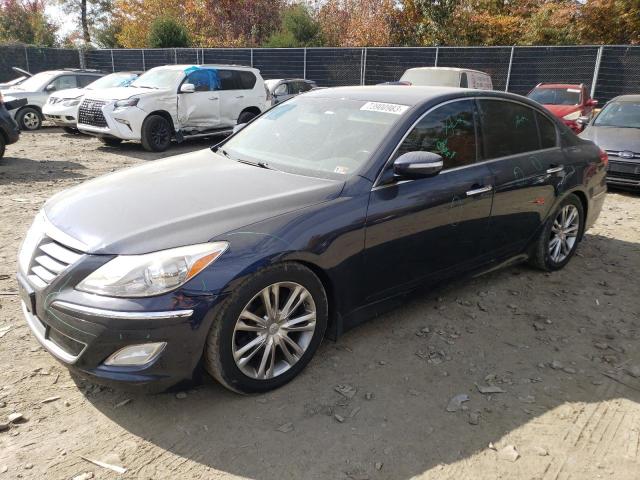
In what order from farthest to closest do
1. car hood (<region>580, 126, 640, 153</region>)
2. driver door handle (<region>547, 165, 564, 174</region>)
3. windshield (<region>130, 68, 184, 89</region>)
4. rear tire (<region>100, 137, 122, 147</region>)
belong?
rear tire (<region>100, 137, 122, 147</region>) → windshield (<region>130, 68, 184, 89</region>) → car hood (<region>580, 126, 640, 153</region>) → driver door handle (<region>547, 165, 564, 174</region>)

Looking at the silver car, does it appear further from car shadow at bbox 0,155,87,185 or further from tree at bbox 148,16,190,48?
tree at bbox 148,16,190,48

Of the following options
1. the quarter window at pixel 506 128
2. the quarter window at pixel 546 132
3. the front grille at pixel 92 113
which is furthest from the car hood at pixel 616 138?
the front grille at pixel 92 113

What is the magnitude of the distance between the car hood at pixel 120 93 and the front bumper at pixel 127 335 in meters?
8.97

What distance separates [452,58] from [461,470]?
18309 millimetres

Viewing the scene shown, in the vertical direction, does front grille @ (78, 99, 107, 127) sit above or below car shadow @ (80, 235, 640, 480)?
above

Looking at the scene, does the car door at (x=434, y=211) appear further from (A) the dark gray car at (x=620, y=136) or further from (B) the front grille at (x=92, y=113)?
(B) the front grille at (x=92, y=113)

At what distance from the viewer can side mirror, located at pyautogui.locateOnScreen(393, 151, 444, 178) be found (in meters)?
3.30

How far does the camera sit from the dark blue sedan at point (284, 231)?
2576 millimetres

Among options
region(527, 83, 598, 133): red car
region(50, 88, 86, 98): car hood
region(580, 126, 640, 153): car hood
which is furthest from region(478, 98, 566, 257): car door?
region(50, 88, 86, 98): car hood

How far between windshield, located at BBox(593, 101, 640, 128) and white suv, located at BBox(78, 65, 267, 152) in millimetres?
7520

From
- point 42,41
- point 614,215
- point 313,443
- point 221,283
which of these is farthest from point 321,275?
point 42,41

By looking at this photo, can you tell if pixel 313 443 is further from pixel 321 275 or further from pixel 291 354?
pixel 321 275

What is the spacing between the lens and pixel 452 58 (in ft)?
61.5

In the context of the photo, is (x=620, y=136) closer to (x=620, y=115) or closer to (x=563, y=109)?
(x=620, y=115)
